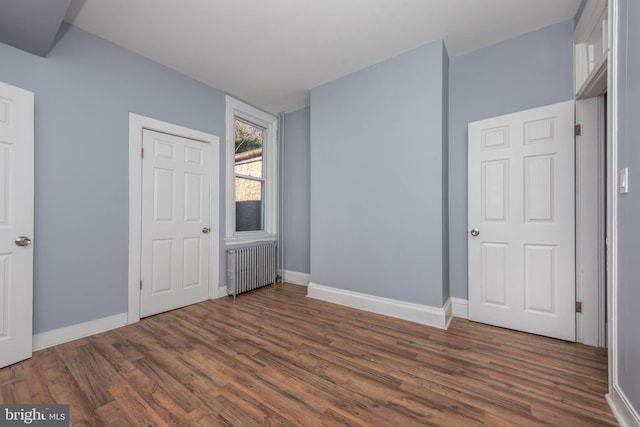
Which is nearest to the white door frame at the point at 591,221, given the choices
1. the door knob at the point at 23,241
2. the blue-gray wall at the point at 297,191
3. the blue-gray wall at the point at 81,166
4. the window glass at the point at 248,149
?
the blue-gray wall at the point at 297,191

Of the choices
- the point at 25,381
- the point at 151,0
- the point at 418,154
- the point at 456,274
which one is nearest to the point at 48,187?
the point at 25,381

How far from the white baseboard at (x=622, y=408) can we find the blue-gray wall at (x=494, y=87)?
4.46 feet

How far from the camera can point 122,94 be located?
2.66 m

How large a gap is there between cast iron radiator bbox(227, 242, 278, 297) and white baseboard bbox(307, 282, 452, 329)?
87 centimetres

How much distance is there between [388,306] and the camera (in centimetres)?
289

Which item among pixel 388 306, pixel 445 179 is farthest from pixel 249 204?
pixel 445 179

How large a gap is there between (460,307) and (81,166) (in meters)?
4.02

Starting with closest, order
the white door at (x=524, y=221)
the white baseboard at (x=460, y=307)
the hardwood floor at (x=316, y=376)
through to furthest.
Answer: the hardwood floor at (x=316, y=376)
the white door at (x=524, y=221)
the white baseboard at (x=460, y=307)

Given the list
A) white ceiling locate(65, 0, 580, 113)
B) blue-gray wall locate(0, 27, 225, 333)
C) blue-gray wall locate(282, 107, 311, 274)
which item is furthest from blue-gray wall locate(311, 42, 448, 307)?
blue-gray wall locate(0, 27, 225, 333)

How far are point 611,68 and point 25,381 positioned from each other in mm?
4120

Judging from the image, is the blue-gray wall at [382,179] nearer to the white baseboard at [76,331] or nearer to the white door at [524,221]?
the white door at [524,221]

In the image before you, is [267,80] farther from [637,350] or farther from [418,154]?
[637,350]

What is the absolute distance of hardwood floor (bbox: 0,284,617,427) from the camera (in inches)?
56.9

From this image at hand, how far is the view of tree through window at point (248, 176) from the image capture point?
13.2ft
